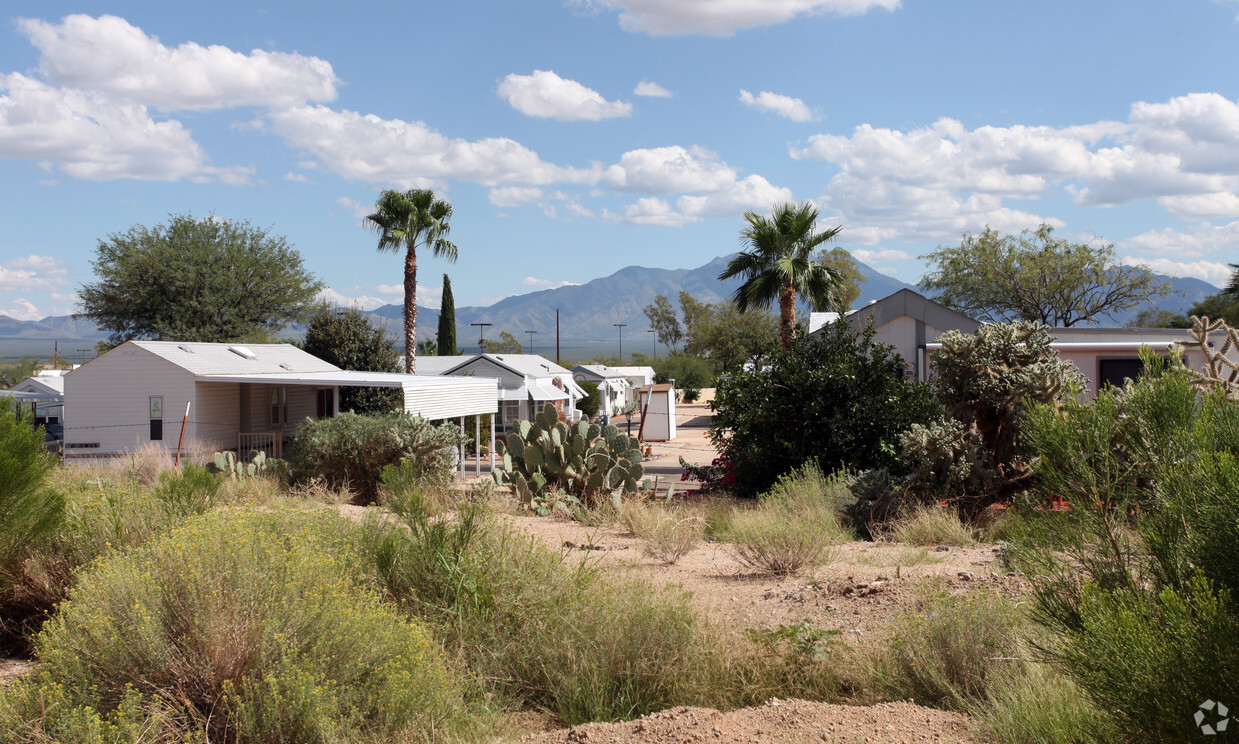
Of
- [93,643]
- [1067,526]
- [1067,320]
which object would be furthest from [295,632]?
[1067,320]

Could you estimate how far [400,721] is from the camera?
428 centimetres

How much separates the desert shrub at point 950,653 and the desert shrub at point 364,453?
991 centimetres

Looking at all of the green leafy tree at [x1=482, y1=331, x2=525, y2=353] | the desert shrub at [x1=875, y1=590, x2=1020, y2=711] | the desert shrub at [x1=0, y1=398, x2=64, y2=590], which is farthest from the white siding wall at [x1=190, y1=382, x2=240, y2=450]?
the green leafy tree at [x1=482, y1=331, x2=525, y2=353]

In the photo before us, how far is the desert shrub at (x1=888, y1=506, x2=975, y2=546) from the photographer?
8.92 meters

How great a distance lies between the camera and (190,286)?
113 feet

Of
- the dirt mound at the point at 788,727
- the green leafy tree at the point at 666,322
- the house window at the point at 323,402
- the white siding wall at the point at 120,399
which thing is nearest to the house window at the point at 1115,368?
the dirt mound at the point at 788,727

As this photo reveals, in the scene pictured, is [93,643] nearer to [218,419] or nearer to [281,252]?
[218,419]

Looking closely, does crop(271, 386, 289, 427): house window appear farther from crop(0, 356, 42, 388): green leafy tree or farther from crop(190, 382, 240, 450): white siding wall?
crop(0, 356, 42, 388): green leafy tree

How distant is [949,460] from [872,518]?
1178 mm

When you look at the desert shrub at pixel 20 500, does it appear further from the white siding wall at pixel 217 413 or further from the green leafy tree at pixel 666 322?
the green leafy tree at pixel 666 322

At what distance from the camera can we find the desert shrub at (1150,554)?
238 centimetres

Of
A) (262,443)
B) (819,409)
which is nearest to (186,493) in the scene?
(819,409)

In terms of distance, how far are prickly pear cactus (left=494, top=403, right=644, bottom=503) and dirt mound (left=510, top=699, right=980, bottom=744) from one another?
8.28 meters

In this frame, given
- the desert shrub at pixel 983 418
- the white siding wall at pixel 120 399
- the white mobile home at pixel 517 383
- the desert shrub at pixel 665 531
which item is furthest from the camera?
the white mobile home at pixel 517 383
